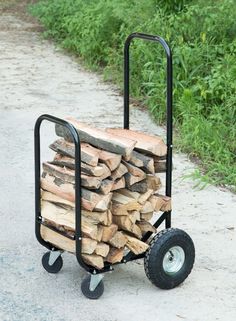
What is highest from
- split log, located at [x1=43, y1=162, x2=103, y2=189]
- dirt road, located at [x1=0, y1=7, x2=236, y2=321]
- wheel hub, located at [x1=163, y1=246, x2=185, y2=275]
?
split log, located at [x1=43, y1=162, x2=103, y2=189]

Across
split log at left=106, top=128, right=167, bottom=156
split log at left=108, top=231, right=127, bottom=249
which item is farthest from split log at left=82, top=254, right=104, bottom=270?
split log at left=106, top=128, right=167, bottom=156

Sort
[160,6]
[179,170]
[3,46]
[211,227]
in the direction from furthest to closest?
[3,46] → [160,6] → [179,170] → [211,227]

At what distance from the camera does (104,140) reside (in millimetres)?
4719

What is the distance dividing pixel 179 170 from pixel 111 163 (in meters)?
2.27

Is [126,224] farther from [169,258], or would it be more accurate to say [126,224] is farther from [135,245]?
[169,258]

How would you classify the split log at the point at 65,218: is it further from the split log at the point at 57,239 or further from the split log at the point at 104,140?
the split log at the point at 104,140

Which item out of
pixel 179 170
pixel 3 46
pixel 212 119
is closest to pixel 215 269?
pixel 179 170

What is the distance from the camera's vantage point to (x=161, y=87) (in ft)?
27.3

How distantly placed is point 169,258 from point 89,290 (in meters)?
0.48

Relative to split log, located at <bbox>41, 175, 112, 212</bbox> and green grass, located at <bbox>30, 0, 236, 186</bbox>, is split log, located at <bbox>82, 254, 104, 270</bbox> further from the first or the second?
green grass, located at <bbox>30, 0, 236, 186</bbox>

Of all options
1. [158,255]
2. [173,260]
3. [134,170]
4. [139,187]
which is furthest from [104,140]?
[173,260]

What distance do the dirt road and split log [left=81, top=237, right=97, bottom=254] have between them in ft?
1.04

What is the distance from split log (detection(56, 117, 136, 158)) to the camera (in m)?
4.69

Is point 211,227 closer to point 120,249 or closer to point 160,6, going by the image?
point 120,249
